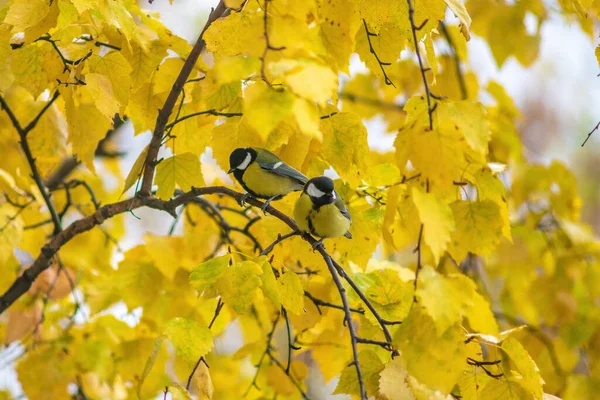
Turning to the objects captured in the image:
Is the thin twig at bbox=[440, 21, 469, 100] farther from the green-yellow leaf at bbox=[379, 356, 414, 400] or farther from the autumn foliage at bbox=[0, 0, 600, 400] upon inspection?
the green-yellow leaf at bbox=[379, 356, 414, 400]

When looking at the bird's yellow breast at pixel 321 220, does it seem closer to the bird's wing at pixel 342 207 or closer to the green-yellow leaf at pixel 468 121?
the bird's wing at pixel 342 207

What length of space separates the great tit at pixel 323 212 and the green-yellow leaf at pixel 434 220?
1.12 ft

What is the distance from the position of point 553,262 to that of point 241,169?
5.12 feet

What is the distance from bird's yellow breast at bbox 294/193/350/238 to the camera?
1.03 m

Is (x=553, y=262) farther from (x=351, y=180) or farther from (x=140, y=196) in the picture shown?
(x=140, y=196)

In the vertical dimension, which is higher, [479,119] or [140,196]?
[140,196]

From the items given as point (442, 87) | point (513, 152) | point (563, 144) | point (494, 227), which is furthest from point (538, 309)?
point (563, 144)

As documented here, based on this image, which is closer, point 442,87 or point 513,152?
point 442,87

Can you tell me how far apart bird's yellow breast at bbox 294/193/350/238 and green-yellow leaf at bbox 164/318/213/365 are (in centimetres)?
29

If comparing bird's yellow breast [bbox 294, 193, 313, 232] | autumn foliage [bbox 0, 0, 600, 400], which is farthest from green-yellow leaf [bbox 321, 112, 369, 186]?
bird's yellow breast [bbox 294, 193, 313, 232]

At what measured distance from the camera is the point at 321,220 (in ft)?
3.39

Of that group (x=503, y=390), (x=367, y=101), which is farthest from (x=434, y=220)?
(x=367, y=101)

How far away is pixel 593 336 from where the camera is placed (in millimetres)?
2221

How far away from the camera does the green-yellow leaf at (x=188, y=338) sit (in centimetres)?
80
